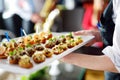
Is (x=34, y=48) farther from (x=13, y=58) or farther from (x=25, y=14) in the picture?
(x=25, y=14)

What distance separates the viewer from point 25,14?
349 cm

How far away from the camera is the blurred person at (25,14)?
3.41 meters

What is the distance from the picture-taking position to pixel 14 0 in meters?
3.48

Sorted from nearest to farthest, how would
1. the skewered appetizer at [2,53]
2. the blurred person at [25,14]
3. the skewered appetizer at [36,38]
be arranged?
the skewered appetizer at [2,53] < the skewered appetizer at [36,38] < the blurred person at [25,14]

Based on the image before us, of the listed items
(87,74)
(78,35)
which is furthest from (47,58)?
(87,74)

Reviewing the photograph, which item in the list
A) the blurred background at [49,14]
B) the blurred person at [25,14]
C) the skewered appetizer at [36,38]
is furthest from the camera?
the blurred person at [25,14]

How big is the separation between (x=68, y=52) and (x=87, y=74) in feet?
4.87

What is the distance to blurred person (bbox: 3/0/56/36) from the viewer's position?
3412mm

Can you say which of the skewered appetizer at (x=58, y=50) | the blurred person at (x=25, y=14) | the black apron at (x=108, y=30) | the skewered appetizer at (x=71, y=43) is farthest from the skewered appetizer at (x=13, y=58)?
the blurred person at (x=25, y=14)

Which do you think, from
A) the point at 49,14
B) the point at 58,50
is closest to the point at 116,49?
the point at 58,50

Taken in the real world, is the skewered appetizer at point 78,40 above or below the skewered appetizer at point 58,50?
above

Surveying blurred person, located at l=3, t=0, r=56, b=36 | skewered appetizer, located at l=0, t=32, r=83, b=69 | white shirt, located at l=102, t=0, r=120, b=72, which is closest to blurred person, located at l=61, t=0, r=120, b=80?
white shirt, located at l=102, t=0, r=120, b=72

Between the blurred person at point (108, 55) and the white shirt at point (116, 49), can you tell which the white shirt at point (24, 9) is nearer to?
the blurred person at point (108, 55)

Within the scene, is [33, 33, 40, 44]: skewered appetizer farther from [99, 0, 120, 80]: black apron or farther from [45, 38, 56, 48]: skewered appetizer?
[99, 0, 120, 80]: black apron
